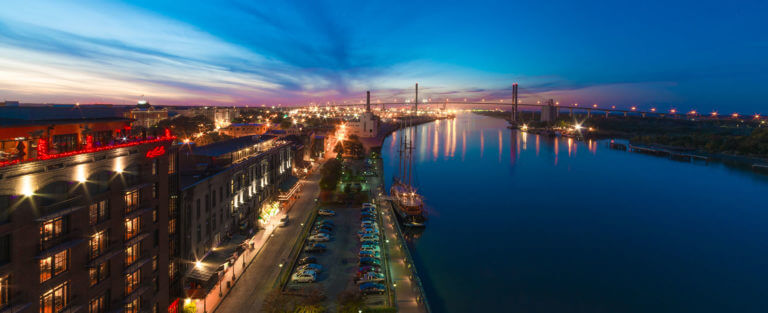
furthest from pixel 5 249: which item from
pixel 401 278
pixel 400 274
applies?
pixel 400 274

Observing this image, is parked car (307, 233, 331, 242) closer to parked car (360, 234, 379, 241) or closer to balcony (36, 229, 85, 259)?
parked car (360, 234, 379, 241)

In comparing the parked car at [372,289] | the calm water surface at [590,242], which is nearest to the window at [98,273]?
the parked car at [372,289]

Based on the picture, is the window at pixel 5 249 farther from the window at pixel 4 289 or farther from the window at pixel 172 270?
the window at pixel 172 270

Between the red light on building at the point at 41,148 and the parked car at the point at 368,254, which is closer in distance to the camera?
the red light on building at the point at 41,148

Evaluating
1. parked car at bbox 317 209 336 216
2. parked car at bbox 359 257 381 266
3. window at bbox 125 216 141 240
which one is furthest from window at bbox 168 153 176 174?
parked car at bbox 317 209 336 216

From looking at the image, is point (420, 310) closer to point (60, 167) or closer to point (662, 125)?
point (60, 167)
